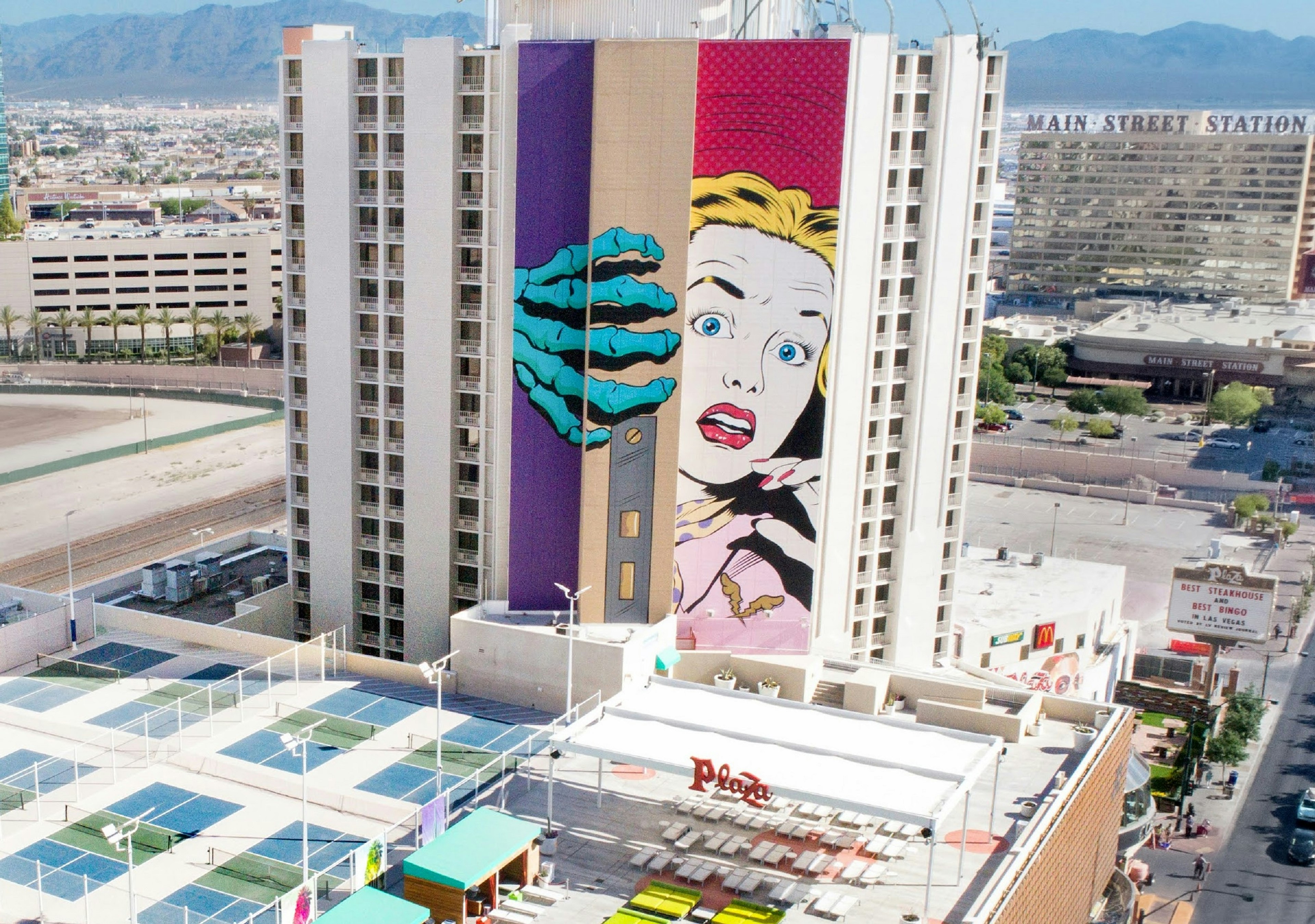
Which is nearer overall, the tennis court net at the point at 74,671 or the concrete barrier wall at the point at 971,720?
the concrete barrier wall at the point at 971,720

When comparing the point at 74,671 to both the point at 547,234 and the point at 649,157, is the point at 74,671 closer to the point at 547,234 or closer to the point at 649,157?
the point at 547,234

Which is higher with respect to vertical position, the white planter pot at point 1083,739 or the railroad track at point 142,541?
the white planter pot at point 1083,739

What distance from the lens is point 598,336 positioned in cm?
7000

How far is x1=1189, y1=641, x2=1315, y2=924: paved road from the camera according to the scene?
77.7m

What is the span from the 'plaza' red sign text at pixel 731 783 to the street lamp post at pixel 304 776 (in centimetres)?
1445

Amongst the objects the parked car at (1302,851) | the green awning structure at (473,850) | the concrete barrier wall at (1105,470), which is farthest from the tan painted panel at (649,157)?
the concrete barrier wall at (1105,470)

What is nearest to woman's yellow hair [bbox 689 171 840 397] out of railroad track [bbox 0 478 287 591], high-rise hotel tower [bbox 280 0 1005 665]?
high-rise hotel tower [bbox 280 0 1005 665]

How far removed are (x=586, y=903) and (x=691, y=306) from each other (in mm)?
33460

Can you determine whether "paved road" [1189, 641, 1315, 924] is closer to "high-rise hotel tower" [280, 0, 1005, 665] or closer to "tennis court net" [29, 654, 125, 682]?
"high-rise hotel tower" [280, 0, 1005, 665]

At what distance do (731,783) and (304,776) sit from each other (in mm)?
15904

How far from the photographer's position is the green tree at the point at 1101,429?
196m

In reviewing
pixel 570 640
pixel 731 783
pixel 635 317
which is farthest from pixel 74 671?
pixel 731 783

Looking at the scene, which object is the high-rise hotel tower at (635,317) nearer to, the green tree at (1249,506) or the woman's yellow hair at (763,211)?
the woman's yellow hair at (763,211)

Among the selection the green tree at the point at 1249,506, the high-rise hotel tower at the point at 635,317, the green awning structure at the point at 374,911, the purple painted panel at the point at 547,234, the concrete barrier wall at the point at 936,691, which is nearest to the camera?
the green awning structure at the point at 374,911
